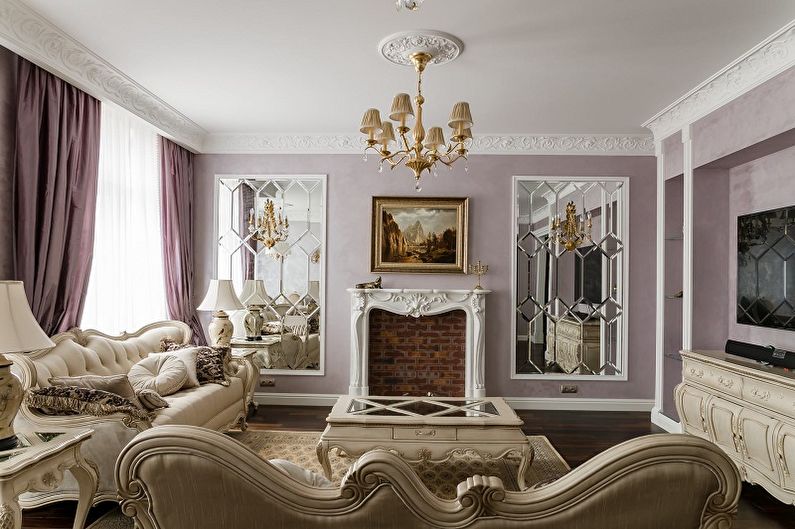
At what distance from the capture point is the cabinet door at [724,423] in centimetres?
328

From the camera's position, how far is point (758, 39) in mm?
3238

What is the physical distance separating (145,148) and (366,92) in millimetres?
2165

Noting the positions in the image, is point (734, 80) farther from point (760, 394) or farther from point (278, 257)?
point (278, 257)

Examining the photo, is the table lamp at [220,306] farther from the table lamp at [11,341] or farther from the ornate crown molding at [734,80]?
the ornate crown molding at [734,80]

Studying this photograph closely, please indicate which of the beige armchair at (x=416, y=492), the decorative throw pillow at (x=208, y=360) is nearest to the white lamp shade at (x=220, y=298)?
the decorative throw pillow at (x=208, y=360)

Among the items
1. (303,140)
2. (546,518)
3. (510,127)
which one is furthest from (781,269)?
(303,140)

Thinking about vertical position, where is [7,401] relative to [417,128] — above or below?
below

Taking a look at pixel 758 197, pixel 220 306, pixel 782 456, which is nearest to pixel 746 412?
pixel 782 456

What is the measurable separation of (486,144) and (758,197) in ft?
8.17

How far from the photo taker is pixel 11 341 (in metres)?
2.20

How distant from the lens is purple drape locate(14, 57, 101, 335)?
10.5ft

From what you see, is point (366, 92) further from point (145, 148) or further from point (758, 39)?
point (758, 39)

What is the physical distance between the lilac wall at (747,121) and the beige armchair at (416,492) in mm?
3005

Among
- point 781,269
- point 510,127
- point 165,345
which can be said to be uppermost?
point 510,127
